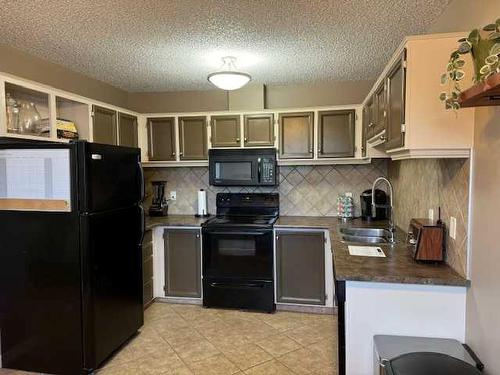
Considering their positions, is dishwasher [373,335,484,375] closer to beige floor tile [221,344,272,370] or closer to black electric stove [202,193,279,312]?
beige floor tile [221,344,272,370]

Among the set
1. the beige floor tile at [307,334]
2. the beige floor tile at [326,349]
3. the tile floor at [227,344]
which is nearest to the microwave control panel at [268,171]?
the tile floor at [227,344]

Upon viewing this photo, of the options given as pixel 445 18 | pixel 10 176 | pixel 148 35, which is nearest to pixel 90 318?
pixel 10 176

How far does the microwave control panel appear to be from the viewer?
12.2 ft

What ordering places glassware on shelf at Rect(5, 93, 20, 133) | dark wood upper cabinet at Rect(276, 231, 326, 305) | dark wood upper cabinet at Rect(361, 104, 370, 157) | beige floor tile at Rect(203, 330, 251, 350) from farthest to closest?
dark wood upper cabinet at Rect(276, 231, 326, 305) < dark wood upper cabinet at Rect(361, 104, 370, 157) < beige floor tile at Rect(203, 330, 251, 350) < glassware on shelf at Rect(5, 93, 20, 133)

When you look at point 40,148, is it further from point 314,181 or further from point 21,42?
point 314,181

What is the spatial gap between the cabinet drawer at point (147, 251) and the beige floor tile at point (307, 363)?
169 centimetres

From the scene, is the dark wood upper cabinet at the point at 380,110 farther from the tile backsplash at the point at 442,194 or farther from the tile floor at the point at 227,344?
the tile floor at the point at 227,344

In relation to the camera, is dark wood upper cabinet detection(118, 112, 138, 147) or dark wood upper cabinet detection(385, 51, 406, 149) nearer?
dark wood upper cabinet detection(385, 51, 406, 149)

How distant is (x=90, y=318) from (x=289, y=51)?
2531mm

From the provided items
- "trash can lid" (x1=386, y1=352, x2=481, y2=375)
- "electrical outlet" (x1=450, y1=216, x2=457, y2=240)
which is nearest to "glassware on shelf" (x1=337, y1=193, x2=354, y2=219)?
"electrical outlet" (x1=450, y1=216, x2=457, y2=240)

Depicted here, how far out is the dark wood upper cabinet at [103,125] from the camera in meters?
3.19

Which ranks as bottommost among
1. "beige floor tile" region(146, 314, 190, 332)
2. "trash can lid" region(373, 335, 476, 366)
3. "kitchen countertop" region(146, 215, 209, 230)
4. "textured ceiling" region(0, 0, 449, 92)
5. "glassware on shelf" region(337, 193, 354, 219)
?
"beige floor tile" region(146, 314, 190, 332)

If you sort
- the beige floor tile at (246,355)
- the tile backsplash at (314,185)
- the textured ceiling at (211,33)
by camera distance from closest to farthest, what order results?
the textured ceiling at (211,33) → the beige floor tile at (246,355) → the tile backsplash at (314,185)

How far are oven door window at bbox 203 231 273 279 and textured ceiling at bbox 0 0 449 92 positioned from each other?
5.43ft
